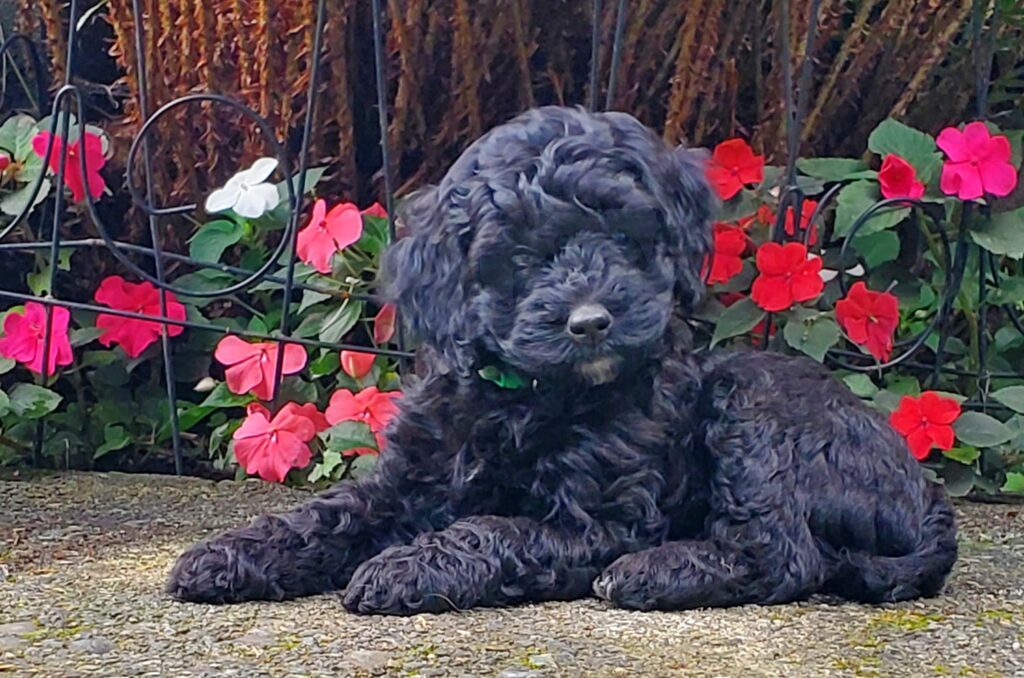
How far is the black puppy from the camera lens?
2.64 metres

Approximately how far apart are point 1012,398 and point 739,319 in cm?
77

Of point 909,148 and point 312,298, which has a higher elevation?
point 909,148

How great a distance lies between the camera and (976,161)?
11.8 feet

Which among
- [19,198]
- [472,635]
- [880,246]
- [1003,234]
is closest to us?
[472,635]

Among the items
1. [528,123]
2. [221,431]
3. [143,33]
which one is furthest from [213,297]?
[528,123]

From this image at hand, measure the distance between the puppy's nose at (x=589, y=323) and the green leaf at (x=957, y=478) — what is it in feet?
5.51

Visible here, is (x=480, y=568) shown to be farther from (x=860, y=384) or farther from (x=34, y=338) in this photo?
(x=34, y=338)

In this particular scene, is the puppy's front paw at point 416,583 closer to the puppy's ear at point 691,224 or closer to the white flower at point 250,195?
the puppy's ear at point 691,224

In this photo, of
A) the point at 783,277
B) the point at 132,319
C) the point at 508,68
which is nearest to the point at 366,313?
the point at 132,319

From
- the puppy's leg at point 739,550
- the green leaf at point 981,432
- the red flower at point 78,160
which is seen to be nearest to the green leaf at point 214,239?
the red flower at point 78,160

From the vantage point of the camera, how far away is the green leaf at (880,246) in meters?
3.84

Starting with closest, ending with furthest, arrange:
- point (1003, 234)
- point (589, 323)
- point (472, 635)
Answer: point (472, 635) < point (589, 323) < point (1003, 234)

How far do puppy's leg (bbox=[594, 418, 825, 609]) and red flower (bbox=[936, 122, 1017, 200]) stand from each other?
107cm

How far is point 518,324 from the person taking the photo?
8.60ft
